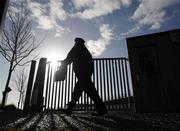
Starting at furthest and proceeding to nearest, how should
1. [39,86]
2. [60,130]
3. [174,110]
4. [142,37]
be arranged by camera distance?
1. [39,86]
2. [142,37]
3. [174,110]
4. [60,130]

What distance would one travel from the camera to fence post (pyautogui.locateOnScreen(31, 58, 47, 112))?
5.86 metres

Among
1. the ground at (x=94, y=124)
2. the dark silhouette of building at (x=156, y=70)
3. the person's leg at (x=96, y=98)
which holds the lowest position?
the ground at (x=94, y=124)

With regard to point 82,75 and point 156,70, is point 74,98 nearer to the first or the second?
point 82,75

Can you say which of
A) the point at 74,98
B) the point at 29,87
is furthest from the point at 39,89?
the point at 74,98

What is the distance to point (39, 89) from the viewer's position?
6371mm

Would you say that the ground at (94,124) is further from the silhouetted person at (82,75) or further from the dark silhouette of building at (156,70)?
the dark silhouette of building at (156,70)

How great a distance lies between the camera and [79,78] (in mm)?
3838

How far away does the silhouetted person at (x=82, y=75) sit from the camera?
3717mm

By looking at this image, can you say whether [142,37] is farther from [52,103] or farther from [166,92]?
[52,103]

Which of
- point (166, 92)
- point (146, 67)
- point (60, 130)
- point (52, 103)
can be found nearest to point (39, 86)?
point (52, 103)

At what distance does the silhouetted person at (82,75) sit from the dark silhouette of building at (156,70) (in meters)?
1.66

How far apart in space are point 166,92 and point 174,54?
1.17m

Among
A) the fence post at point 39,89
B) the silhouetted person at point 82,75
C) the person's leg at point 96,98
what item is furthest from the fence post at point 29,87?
the person's leg at point 96,98

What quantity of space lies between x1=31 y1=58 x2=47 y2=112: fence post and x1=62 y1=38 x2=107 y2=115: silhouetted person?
2.37 metres
